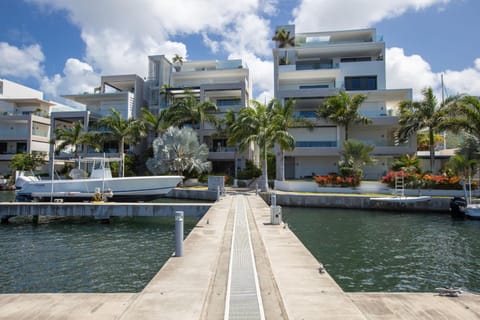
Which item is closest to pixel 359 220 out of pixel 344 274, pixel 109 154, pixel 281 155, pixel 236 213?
pixel 236 213

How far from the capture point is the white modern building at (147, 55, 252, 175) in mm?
40812

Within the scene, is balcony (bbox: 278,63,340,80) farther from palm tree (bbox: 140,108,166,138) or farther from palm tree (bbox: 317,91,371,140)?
palm tree (bbox: 140,108,166,138)

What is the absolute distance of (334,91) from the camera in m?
35.0

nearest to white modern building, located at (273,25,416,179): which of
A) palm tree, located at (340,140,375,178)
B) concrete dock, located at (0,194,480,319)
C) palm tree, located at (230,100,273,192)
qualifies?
palm tree, located at (230,100,273,192)

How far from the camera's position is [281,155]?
3184cm

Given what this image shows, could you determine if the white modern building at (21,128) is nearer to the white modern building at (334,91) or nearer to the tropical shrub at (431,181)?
the white modern building at (334,91)

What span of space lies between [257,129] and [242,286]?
2372 cm

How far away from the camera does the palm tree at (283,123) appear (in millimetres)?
27656

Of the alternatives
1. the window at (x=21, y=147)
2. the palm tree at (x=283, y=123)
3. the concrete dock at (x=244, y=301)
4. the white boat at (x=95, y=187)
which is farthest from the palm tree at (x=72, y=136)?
the concrete dock at (x=244, y=301)

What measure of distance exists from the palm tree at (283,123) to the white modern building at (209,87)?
9359 millimetres

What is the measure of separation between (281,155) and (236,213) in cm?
1703

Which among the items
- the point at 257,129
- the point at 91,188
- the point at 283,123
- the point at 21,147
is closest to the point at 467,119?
the point at 283,123

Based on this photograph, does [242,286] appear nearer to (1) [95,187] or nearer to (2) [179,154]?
(1) [95,187]

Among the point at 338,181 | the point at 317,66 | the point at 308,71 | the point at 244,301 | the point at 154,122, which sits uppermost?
the point at 317,66
